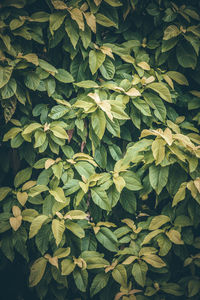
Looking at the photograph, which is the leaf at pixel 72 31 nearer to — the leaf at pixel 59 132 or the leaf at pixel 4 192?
the leaf at pixel 59 132

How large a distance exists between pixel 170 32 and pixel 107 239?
1.41 metres

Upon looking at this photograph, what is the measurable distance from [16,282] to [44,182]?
0.87m

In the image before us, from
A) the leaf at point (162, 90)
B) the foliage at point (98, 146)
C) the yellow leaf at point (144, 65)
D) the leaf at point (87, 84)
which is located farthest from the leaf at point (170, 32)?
the leaf at point (87, 84)

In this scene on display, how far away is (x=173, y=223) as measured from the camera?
5.42ft

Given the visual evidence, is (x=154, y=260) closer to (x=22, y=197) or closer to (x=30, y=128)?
(x=22, y=197)

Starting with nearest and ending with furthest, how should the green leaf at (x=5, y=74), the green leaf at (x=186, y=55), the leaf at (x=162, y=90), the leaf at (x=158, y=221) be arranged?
the green leaf at (x=5, y=74)
the leaf at (x=158, y=221)
the leaf at (x=162, y=90)
the green leaf at (x=186, y=55)

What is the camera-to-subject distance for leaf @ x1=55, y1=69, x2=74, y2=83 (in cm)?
172

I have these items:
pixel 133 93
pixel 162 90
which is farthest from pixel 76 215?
pixel 162 90

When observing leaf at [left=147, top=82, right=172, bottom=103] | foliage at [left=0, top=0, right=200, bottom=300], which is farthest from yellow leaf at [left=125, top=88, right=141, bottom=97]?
leaf at [left=147, top=82, right=172, bottom=103]

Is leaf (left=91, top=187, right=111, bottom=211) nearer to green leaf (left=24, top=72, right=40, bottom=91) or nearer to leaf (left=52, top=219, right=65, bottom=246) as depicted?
leaf (left=52, top=219, right=65, bottom=246)

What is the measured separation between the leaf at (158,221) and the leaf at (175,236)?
65mm

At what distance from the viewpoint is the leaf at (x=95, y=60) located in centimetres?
169

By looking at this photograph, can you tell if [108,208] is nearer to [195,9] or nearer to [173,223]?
[173,223]

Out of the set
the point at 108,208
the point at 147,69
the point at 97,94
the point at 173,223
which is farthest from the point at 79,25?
the point at 173,223
